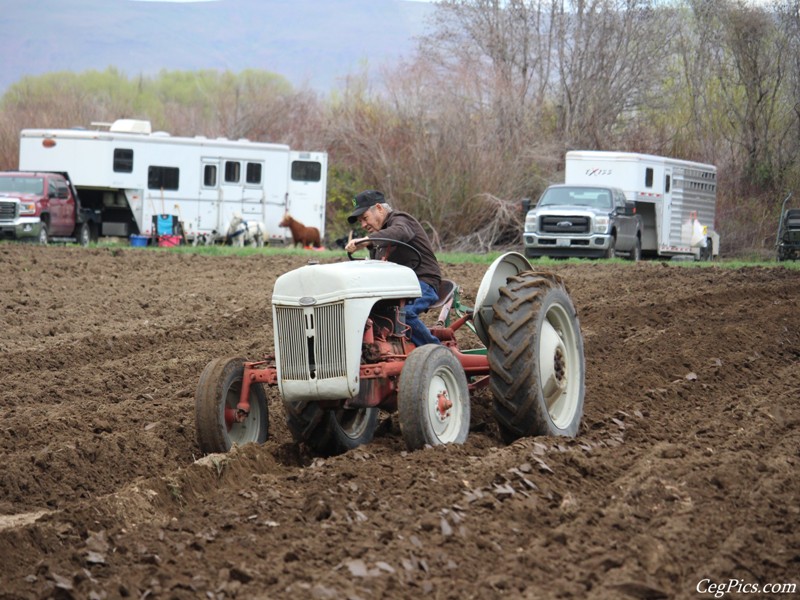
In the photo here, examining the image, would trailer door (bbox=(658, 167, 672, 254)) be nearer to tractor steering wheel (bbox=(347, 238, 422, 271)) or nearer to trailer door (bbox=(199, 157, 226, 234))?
trailer door (bbox=(199, 157, 226, 234))

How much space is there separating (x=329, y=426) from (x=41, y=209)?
2213 cm

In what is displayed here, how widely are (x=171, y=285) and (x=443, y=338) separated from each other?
10.5m

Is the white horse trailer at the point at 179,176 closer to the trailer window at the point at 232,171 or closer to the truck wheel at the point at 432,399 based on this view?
the trailer window at the point at 232,171

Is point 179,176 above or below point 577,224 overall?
above

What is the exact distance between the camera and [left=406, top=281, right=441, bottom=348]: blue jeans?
7848 millimetres

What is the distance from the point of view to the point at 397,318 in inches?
303

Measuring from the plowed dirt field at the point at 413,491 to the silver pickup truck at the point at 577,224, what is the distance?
45.2 ft

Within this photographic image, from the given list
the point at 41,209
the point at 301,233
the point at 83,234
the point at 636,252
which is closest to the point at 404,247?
the point at 636,252

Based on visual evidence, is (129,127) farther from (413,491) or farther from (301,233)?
(413,491)

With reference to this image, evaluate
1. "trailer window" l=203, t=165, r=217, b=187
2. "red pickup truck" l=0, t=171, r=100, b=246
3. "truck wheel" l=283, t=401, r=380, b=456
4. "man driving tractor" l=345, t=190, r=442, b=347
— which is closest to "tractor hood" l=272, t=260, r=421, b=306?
"man driving tractor" l=345, t=190, r=442, b=347

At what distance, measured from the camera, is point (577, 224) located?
26.3 metres

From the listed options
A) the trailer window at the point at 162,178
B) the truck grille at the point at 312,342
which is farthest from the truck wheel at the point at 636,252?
the truck grille at the point at 312,342

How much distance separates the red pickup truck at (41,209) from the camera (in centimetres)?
2780

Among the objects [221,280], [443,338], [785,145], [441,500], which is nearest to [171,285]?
[221,280]
